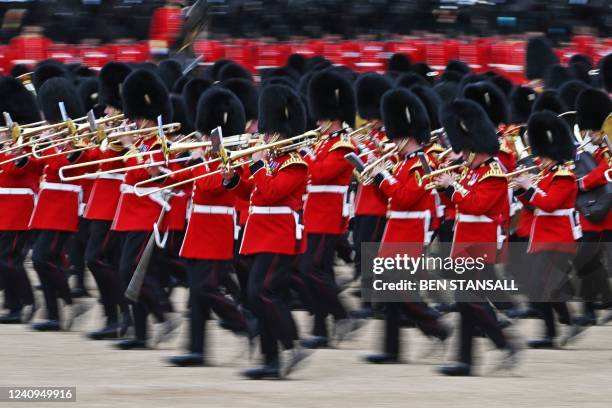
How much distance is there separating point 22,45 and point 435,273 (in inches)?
356

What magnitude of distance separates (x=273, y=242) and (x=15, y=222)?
2.33m

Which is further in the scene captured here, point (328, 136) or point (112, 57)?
point (112, 57)

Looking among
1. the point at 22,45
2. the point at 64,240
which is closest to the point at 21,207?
the point at 64,240

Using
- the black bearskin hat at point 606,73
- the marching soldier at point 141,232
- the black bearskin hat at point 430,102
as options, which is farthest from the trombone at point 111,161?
the black bearskin hat at point 606,73

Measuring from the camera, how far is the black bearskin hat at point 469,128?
7664 mm

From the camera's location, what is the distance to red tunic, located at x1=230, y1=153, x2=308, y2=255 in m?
7.43

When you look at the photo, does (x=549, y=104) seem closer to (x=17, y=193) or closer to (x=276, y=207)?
(x=276, y=207)

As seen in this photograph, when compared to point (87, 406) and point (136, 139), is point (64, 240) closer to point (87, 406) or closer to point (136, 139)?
point (136, 139)

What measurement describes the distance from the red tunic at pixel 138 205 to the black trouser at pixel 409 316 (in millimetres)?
1358

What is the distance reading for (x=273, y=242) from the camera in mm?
7430

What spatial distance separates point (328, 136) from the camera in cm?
880

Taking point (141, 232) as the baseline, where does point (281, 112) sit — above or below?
above

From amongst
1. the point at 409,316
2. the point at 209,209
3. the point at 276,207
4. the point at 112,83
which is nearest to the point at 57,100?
the point at 112,83

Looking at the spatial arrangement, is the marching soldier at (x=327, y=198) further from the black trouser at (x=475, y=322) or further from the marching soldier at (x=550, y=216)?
the black trouser at (x=475, y=322)
